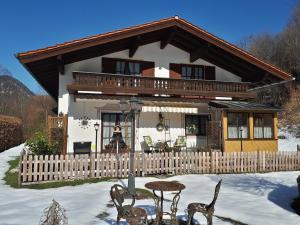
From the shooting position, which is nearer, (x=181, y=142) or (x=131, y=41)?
(x=131, y=41)

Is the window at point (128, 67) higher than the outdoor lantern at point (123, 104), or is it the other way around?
the window at point (128, 67)

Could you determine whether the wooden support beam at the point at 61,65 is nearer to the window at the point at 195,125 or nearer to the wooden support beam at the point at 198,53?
the window at the point at 195,125

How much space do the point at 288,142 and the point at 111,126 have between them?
15.1 meters

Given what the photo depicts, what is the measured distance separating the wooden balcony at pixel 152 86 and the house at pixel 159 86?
5 cm

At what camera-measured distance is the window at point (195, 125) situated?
1800 centimetres

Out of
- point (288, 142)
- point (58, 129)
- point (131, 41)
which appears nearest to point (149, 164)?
point (58, 129)

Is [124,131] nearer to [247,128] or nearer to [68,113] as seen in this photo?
[68,113]

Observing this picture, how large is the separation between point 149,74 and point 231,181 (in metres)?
8.23

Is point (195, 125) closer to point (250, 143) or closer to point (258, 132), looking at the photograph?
point (250, 143)

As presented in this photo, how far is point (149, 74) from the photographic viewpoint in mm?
17422

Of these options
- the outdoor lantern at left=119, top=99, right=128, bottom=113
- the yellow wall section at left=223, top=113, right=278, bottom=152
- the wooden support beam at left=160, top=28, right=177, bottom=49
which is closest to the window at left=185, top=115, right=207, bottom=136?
the yellow wall section at left=223, top=113, right=278, bottom=152

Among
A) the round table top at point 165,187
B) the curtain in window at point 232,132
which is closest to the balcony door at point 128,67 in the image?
the curtain in window at point 232,132

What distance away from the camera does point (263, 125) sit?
17.0 m

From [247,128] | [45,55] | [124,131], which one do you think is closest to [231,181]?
[247,128]
